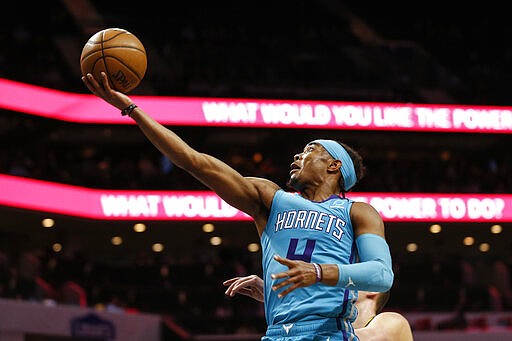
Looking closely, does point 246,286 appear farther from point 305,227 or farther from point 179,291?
point 179,291

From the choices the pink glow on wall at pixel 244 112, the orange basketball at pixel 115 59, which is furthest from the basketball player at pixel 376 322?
the pink glow on wall at pixel 244 112

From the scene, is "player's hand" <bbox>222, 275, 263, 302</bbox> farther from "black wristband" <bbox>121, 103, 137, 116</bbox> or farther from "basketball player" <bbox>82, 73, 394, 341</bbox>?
"black wristband" <bbox>121, 103, 137, 116</bbox>

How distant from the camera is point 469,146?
27.4 meters

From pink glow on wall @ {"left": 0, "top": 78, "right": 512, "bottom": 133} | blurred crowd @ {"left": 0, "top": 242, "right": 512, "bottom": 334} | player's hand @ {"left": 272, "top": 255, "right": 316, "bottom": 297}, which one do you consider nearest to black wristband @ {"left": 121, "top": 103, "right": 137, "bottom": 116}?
player's hand @ {"left": 272, "top": 255, "right": 316, "bottom": 297}

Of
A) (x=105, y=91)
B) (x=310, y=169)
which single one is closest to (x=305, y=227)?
(x=310, y=169)

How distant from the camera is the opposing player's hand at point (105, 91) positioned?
4945mm

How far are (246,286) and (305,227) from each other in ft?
2.07

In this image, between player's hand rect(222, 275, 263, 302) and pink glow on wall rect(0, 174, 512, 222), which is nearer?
player's hand rect(222, 275, 263, 302)

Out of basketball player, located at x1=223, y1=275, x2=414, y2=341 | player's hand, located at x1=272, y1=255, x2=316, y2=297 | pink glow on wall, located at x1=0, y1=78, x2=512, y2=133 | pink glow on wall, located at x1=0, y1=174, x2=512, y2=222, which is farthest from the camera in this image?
pink glow on wall, located at x1=0, y1=78, x2=512, y2=133

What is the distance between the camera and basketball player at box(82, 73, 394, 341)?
4754 millimetres

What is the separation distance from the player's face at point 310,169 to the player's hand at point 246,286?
1.93 feet

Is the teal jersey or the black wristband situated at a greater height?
the black wristband

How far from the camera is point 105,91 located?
16.4 ft

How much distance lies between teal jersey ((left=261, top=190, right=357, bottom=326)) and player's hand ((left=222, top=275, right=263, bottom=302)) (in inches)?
12.8
